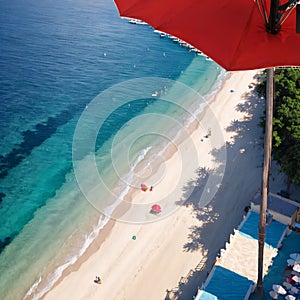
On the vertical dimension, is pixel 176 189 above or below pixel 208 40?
below

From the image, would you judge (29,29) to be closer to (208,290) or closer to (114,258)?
(114,258)

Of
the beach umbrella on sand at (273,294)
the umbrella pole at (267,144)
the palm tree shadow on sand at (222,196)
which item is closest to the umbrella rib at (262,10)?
the umbrella pole at (267,144)

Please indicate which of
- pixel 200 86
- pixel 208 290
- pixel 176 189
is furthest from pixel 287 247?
pixel 200 86

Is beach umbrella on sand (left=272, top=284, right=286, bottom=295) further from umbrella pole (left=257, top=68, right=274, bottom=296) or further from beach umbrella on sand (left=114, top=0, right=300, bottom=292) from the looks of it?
beach umbrella on sand (left=114, top=0, right=300, bottom=292)

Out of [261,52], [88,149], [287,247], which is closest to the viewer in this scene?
[261,52]

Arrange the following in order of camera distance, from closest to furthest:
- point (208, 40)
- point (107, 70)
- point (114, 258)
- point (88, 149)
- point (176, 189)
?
point (208, 40) → point (114, 258) → point (176, 189) → point (88, 149) → point (107, 70)

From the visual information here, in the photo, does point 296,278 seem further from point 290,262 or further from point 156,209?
point 156,209
